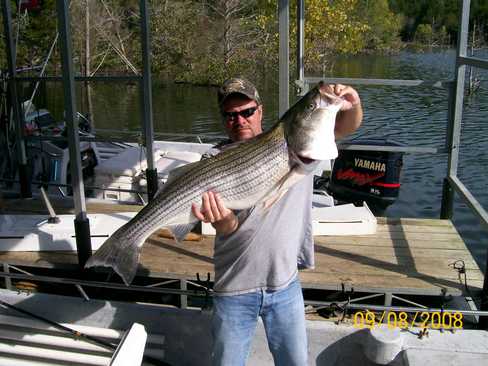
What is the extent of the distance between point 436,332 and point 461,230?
830cm

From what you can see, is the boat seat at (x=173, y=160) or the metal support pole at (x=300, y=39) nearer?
the metal support pole at (x=300, y=39)

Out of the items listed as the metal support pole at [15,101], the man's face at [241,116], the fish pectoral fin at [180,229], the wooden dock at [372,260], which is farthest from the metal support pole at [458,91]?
the metal support pole at [15,101]

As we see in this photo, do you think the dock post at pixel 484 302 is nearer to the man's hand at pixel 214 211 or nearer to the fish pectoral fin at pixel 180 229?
the man's hand at pixel 214 211

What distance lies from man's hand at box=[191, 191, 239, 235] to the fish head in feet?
1.59

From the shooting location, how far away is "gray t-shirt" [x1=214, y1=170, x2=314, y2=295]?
294 cm

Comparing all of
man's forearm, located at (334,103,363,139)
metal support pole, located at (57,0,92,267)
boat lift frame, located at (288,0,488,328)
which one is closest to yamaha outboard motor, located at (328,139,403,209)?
boat lift frame, located at (288,0,488,328)

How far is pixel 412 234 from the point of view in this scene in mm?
5875

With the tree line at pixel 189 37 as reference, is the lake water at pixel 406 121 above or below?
below

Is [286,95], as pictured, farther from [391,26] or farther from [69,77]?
[391,26]

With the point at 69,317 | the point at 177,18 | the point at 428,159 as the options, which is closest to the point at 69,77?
the point at 69,317

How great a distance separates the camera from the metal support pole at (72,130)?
4375mm

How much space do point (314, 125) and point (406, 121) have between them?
19.9 metres

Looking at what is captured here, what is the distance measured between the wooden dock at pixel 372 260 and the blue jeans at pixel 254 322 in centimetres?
169

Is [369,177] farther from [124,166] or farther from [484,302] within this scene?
[484,302]
